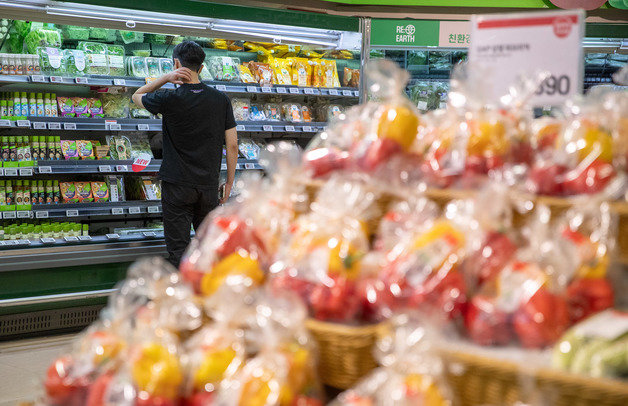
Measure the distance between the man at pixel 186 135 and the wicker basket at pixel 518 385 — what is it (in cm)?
351

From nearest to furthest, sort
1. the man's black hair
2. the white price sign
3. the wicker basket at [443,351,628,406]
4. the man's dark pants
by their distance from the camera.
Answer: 1. the wicker basket at [443,351,628,406]
2. the white price sign
3. the man's black hair
4. the man's dark pants

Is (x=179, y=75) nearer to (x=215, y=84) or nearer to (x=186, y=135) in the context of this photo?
(x=186, y=135)

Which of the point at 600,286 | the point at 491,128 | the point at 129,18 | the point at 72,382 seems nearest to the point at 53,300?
the point at 129,18

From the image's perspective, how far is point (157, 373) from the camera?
1279 mm

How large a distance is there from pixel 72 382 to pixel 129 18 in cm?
339

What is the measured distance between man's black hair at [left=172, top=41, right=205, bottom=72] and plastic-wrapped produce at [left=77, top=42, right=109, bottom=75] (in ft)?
2.07

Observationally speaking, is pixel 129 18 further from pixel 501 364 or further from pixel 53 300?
pixel 501 364

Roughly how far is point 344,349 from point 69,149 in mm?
3856

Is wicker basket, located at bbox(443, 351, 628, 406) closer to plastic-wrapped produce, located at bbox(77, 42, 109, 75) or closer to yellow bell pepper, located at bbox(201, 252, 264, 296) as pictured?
yellow bell pepper, located at bbox(201, 252, 264, 296)

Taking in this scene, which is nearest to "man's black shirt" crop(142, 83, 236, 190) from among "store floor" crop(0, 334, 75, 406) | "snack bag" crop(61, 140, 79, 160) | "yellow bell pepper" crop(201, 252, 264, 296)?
"snack bag" crop(61, 140, 79, 160)

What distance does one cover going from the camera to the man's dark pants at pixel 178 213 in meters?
4.54

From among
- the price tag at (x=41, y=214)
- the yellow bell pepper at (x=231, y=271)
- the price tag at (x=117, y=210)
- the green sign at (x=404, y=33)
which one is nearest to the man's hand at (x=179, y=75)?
the price tag at (x=117, y=210)

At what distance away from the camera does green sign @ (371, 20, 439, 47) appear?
533 centimetres

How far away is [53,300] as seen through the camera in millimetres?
4430
